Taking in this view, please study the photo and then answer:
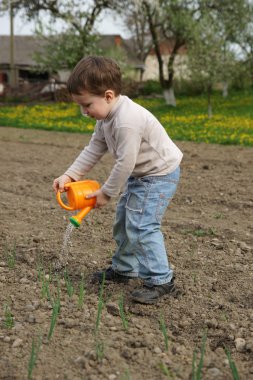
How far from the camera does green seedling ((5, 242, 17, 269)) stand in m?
3.87

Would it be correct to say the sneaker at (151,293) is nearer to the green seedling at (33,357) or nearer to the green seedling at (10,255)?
the green seedling at (33,357)

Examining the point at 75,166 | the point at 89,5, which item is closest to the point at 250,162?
the point at 75,166

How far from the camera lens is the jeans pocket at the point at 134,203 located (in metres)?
3.29

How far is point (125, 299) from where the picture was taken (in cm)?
345

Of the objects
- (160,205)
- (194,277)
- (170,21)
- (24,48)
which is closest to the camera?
(160,205)

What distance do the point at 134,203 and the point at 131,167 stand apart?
11.9 inches

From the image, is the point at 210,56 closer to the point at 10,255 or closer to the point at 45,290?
the point at 10,255

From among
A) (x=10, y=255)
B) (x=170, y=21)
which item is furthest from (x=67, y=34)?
(x=10, y=255)

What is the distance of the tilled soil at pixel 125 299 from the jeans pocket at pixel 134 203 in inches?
22.8

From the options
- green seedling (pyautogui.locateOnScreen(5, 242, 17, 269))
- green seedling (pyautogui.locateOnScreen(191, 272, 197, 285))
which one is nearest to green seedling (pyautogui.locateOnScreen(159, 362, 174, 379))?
green seedling (pyautogui.locateOnScreen(191, 272, 197, 285))

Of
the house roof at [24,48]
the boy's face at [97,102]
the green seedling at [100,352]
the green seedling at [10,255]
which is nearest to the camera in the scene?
the green seedling at [100,352]

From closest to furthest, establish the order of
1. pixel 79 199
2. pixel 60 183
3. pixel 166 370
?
pixel 166 370
pixel 79 199
pixel 60 183

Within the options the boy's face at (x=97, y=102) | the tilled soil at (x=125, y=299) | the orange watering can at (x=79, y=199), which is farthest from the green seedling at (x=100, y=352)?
the boy's face at (x=97, y=102)

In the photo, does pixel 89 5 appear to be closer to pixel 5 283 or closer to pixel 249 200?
pixel 249 200
